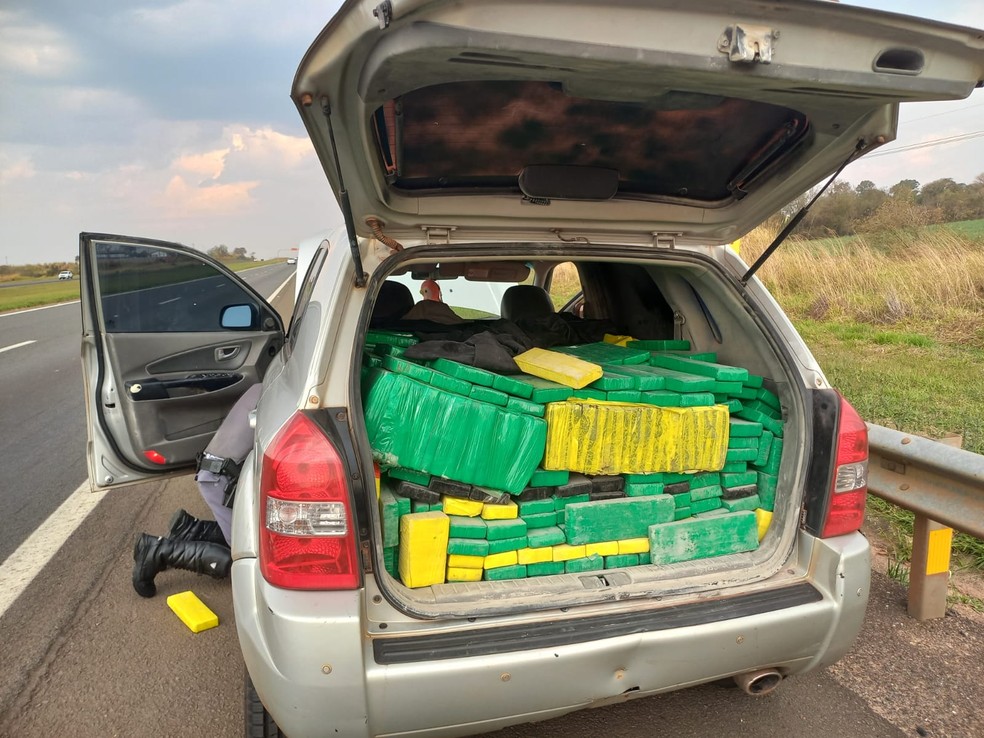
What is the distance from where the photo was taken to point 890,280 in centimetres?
981

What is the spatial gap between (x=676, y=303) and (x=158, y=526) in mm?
3487

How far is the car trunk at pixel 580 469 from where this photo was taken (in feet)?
7.11

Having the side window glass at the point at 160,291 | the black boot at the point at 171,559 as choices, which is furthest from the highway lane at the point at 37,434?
the side window glass at the point at 160,291

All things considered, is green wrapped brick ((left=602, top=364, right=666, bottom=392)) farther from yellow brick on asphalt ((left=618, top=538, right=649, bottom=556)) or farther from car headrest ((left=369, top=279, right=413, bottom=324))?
car headrest ((left=369, top=279, right=413, bottom=324))

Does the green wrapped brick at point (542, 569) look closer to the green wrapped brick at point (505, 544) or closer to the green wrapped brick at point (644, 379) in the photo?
the green wrapped brick at point (505, 544)

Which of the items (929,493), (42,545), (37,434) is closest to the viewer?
(929,493)

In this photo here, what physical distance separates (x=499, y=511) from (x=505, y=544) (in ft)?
0.37

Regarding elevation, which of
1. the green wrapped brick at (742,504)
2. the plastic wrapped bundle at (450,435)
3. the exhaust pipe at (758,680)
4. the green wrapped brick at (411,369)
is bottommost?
the exhaust pipe at (758,680)

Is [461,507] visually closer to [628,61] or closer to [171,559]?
[628,61]

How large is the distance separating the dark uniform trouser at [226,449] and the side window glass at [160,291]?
832mm

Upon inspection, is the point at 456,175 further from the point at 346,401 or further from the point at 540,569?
the point at 540,569

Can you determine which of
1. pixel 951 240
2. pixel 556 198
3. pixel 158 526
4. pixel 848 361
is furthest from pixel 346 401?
Result: pixel 951 240

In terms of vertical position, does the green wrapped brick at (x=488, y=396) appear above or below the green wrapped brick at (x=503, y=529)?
above

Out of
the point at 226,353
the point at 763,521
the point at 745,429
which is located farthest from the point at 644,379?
the point at 226,353
